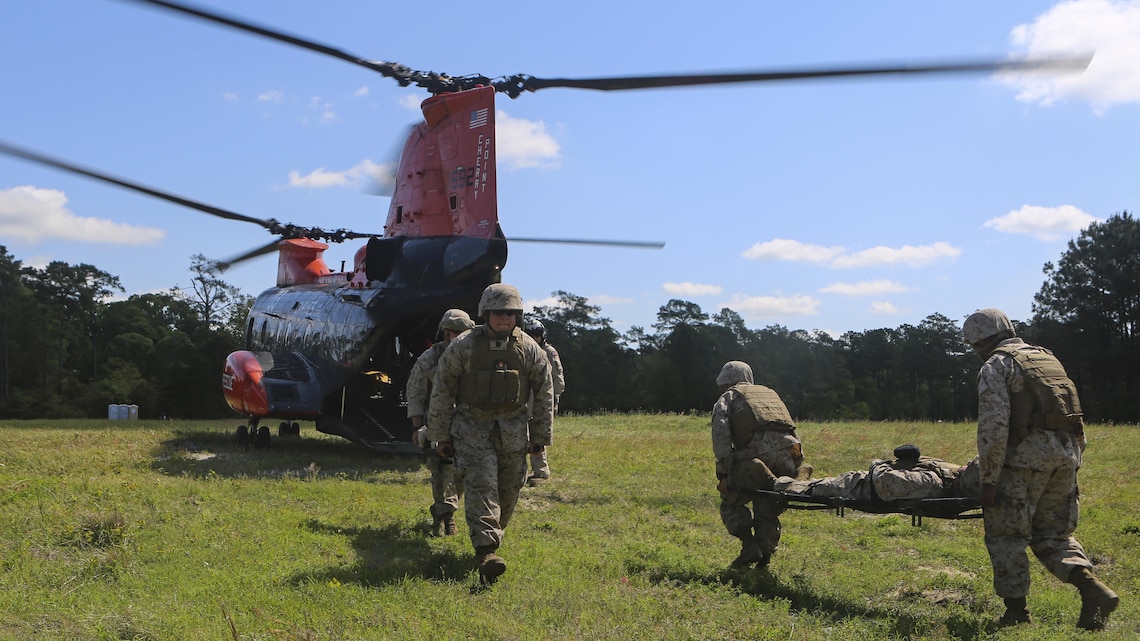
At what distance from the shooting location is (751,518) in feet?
22.5

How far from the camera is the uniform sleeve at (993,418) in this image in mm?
5500

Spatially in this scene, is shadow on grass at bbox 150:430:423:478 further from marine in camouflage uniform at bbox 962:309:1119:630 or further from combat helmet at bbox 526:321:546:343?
marine in camouflage uniform at bbox 962:309:1119:630

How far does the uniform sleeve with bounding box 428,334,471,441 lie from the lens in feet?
21.9

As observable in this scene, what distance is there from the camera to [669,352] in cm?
6075

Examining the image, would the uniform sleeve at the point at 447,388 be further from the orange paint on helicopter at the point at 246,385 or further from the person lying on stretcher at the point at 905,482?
the orange paint on helicopter at the point at 246,385

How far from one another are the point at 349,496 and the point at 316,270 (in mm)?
8663

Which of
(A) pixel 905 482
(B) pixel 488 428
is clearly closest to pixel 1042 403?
(A) pixel 905 482

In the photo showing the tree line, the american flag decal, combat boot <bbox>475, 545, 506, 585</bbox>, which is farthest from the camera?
the tree line

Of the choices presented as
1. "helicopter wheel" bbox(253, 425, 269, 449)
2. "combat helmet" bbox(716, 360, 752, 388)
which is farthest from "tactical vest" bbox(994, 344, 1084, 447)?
"helicopter wheel" bbox(253, 425, 269, 449)

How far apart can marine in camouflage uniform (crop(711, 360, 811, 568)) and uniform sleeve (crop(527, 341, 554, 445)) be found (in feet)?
4.27

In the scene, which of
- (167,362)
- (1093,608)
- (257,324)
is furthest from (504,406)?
(167,362)

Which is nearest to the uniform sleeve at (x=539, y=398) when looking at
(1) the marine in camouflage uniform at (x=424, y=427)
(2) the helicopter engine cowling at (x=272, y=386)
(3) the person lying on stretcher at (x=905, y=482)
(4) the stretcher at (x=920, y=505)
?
(1) the marine in camouflage uniform at (x=424, y=427)

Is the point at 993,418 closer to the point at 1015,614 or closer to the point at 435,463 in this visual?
the point at 1015,614

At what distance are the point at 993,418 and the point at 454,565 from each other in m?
3.88
